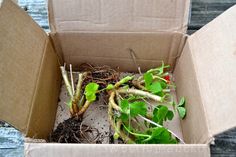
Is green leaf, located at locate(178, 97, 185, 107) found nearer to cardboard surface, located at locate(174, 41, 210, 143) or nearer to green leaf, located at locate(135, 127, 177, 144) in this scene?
cardboard surface, located at locate(174, 41, 210, 143)

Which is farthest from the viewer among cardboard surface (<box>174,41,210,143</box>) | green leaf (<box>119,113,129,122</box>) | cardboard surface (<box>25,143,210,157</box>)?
green leaf (<box>119,113,129,122</box>)

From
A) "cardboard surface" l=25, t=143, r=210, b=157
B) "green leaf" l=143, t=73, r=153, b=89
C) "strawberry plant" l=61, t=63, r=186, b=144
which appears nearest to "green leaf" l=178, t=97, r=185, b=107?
"strawberry plant" l=61, t=63, r=186, b=144

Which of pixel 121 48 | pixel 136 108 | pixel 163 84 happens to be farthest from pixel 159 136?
pixel 121 48

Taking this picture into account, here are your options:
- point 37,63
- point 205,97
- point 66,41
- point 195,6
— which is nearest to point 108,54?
point 66,41

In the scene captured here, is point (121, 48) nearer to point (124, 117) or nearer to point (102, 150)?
point (124, 117)

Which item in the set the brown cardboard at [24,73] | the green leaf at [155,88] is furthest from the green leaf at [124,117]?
the brown cardboard at [24,73]

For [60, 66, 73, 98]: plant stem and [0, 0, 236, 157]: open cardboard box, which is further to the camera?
[60, 66, 73, 98]: plant stem

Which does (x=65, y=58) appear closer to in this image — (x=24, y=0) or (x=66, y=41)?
(x=66, y=41)
